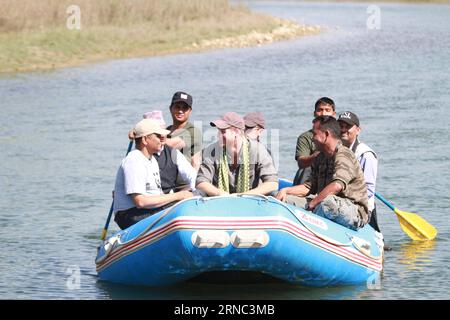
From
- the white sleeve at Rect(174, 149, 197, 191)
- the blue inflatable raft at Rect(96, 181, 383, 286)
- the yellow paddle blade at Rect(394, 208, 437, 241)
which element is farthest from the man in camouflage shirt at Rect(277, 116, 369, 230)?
the yellow paddle blade at Rect(394, 208, 437, 241)

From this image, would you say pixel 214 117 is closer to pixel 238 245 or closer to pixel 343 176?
pixel 343 176

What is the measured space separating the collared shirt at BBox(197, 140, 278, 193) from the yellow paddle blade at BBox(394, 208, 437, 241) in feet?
11.0

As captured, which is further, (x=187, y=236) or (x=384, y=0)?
(x=384, y=0)

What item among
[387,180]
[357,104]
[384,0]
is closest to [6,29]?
[357,104]

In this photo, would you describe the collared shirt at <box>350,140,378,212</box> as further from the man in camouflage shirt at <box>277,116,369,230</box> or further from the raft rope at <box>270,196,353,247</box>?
the raft rope at <box>270,196,353,247</box>

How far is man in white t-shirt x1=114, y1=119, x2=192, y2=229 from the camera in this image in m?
10.1

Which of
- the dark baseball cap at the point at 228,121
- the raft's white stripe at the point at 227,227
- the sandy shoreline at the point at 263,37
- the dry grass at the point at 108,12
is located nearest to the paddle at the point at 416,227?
the raft's white stripe at the point at 227,227

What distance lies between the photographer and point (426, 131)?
21438mm

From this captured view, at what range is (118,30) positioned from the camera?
120 feet

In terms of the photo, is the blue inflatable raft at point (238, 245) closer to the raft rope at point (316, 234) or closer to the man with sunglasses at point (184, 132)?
the raft rope at point (316, 234)

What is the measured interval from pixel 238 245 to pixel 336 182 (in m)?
1.14

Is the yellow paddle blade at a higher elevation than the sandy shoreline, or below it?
below
